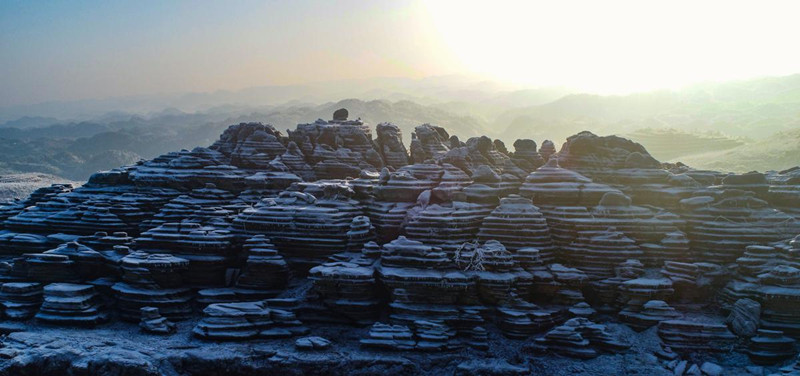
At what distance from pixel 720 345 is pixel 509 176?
30.0 feet

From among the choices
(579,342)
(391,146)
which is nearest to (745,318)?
(579,342)

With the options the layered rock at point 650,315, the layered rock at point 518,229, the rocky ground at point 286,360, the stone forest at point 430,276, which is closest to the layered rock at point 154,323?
the stone forest at point 430,276

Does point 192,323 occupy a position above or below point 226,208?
below

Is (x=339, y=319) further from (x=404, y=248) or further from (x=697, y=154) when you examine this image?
(x=697, y=154)

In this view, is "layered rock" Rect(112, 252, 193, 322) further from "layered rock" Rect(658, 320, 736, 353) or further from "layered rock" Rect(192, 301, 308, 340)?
"layered rock" Rect(658, 320, 736, 353)

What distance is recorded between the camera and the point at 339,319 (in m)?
16.6

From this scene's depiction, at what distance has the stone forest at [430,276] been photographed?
14.6m

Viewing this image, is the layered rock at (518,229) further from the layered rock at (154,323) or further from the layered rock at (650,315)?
the layered rock at (154,323)

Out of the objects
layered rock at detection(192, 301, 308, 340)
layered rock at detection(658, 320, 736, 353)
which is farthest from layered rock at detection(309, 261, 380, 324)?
layered rock at detection(658, 320, 736, 353)

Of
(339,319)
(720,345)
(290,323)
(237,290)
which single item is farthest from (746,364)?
(237,290)

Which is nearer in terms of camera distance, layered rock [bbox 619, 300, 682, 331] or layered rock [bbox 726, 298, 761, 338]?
layered rock [bbox 726, 298, 761, 338]

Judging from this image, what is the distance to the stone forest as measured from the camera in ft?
48.0

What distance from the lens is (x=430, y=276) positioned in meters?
16.0

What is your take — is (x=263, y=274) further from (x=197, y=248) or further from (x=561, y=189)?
(x=561, y=189)
